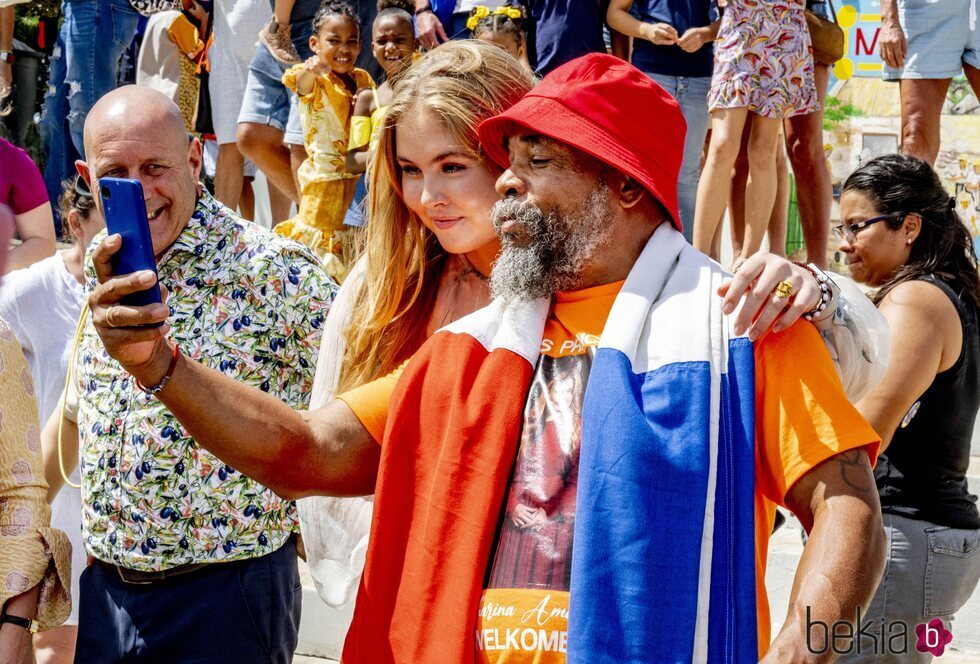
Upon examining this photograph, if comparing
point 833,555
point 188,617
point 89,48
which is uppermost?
point 89,48

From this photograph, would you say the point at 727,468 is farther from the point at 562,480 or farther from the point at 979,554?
the point at 979,554

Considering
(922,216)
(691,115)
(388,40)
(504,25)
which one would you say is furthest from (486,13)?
(922,216)

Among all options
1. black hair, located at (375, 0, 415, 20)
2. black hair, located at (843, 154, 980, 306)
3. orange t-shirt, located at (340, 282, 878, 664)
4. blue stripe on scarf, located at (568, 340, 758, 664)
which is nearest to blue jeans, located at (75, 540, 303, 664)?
orange t-shirt, located at (340, 282, 878, 664)

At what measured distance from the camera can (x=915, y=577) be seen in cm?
350

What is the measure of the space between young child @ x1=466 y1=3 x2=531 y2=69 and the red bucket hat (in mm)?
3624

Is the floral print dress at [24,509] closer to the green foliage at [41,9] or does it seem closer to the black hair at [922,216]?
the black hair at [922,216]

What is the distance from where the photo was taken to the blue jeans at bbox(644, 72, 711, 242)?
5961 mm

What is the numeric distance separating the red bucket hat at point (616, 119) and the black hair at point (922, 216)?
160 cm

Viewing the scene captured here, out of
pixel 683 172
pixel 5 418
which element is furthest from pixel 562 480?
pixel 683 172

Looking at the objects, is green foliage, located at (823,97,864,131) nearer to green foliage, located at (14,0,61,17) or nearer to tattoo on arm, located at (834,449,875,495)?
tattoo on arm, located at (834,449,875,495)

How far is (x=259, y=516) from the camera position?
118 inches

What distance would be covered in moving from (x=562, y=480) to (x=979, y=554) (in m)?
2.04

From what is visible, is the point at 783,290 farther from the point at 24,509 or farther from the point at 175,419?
the point at 24,509

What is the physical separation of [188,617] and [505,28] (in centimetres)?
393
